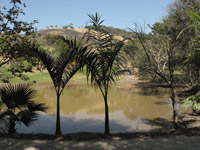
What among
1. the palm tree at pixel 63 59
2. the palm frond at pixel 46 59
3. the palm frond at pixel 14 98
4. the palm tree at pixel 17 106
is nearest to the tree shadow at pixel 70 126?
the palm tree at pixel 17 106

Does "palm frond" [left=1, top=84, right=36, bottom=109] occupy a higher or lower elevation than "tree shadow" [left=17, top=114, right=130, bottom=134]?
higher

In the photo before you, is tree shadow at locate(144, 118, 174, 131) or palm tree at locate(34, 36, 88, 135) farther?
tree shadow at locate(144, 118, 174, 131)

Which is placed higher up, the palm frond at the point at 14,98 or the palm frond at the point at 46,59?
the palm frond at the point at 46,59

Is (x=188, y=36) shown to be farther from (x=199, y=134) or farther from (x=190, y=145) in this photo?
(x=190, y=145)

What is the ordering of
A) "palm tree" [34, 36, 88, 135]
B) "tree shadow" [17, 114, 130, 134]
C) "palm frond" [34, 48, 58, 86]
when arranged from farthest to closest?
"tree shadow" [17, 114, 130, 134], "palm frond" [34, 48, 58, 86], "palm tree" [34, 36, 88, 135]

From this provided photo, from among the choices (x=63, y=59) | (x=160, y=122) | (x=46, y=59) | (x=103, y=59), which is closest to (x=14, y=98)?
(x=46, y=59)

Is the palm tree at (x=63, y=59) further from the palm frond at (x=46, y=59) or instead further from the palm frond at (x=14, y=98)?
the palm frond at (x=14, y=98)

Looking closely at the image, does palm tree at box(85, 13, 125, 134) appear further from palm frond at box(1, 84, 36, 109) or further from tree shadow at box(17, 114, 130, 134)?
tree shadow at box(17, 114, 130, 134)

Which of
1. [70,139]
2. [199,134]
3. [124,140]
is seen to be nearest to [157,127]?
[199,134]

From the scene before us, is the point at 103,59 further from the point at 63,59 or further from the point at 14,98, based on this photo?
the point at 14,98

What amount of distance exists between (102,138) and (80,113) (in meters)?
6.19

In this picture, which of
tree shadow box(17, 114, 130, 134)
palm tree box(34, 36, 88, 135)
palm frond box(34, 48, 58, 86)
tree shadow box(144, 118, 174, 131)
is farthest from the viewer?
tree shadow box(144, 118, 174, 131)

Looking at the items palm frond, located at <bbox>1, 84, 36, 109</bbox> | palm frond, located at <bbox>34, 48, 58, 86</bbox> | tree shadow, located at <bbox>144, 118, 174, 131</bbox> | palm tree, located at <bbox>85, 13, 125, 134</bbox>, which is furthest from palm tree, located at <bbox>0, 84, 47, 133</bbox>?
tree shadow, located at <bbox>144, 118, 174, 131</bbox>

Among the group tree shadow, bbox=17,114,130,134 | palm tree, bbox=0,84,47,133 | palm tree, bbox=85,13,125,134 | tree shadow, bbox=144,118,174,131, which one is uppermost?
palm tree, bbox=85,13,125,134
